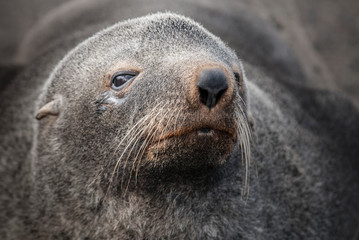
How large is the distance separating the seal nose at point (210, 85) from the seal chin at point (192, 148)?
0.18 m

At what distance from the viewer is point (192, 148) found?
3096 millimetres

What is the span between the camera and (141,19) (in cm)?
396

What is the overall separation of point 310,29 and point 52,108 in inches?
246

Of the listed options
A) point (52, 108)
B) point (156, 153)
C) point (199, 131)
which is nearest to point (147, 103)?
point (156, 153)

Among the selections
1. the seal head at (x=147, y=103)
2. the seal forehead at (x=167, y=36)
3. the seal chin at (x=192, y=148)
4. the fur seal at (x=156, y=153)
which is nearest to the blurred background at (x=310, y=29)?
the fur seal at (x=156, y=153)

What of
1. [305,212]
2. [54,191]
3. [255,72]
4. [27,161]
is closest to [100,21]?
[255,72]

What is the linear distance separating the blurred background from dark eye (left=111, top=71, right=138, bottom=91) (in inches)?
179

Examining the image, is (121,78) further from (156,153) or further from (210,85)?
(210,85)

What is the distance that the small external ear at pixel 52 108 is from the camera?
157 inches

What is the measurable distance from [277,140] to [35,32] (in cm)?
435

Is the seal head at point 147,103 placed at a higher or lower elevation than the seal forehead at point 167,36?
lower

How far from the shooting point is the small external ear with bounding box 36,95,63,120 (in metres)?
3.98

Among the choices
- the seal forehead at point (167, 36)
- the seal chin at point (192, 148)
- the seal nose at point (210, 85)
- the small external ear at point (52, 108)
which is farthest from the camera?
the small external ear at point (52, 108)

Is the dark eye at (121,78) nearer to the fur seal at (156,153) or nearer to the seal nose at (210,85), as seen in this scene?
the fur seal at (156,153)
